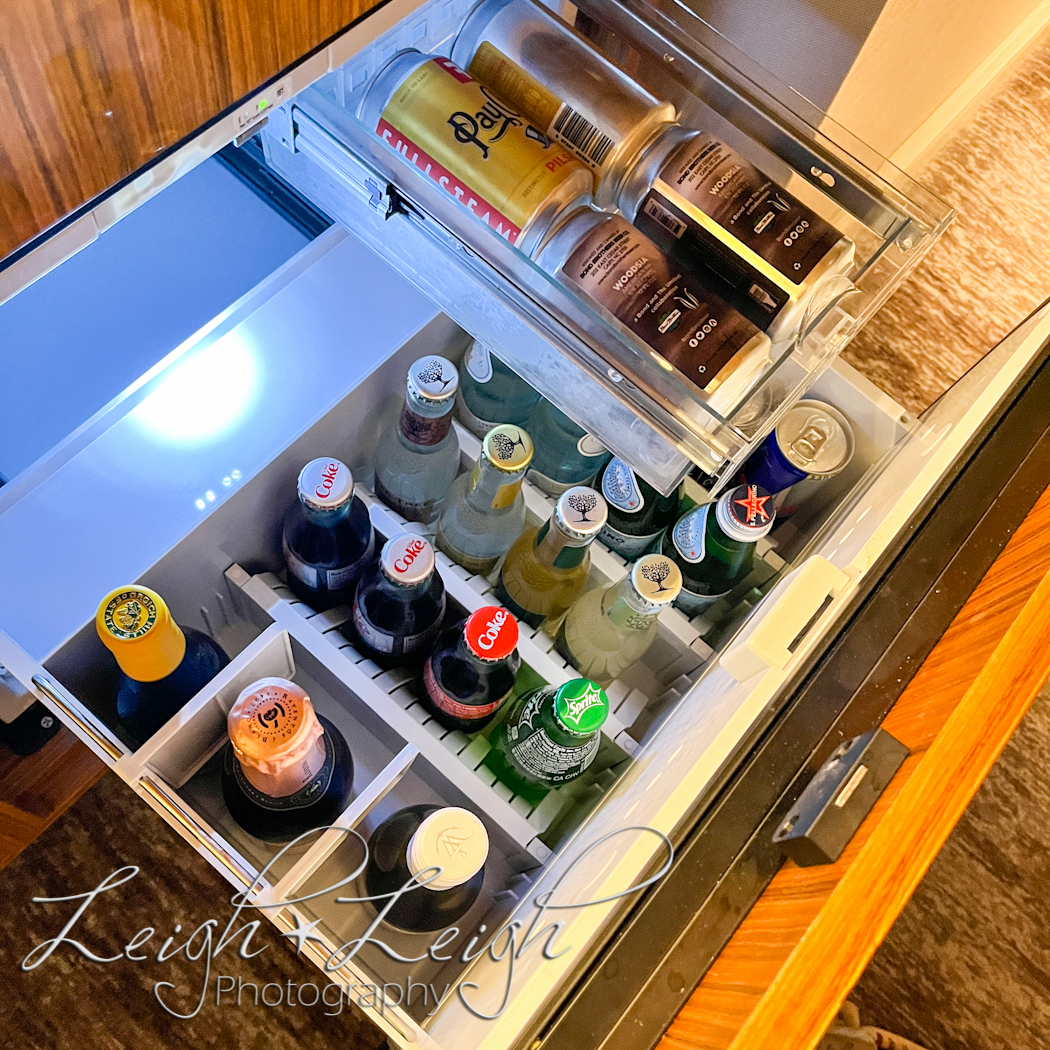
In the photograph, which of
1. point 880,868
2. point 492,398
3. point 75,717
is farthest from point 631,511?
point 75,717

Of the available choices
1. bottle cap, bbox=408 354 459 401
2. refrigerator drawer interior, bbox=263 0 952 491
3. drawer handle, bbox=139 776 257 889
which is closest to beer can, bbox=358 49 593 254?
refrigerator drawer interior, bbox=263 0 952 491

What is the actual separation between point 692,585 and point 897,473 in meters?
0.22

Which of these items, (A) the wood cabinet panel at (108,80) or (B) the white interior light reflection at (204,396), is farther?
(B) the white interior light reflection at (204,396)

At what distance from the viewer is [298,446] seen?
2.53 ft

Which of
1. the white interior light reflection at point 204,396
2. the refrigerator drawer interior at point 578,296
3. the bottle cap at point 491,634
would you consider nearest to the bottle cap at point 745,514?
the refrigerator drawer interior at point 578,296

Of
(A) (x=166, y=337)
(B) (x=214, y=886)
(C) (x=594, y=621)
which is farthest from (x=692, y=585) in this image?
(B) (x=214, y=886)

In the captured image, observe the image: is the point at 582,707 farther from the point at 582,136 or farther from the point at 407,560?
the point at 582,136

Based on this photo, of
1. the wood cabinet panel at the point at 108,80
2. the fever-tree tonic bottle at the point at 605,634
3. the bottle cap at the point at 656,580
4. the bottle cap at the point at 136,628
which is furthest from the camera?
the fever-tree tonic bottle at the point at 605,634

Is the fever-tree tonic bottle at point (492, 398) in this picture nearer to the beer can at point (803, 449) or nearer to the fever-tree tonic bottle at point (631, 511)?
the fever-tree tonic bottle at point (631, 511)

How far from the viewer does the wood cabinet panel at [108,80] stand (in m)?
0.33

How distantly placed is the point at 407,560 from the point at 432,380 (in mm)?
154

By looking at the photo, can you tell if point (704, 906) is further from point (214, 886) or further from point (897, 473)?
point (214, 886)

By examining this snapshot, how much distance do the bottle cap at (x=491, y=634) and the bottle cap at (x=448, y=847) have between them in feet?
0.40

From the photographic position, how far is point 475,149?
0.59 m
